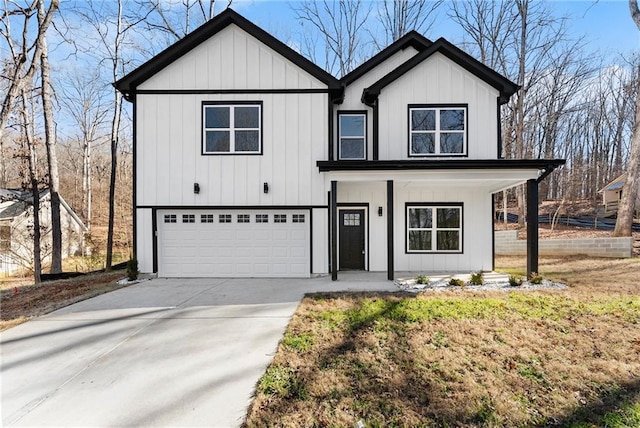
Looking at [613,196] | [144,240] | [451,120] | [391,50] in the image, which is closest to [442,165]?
[451,120]

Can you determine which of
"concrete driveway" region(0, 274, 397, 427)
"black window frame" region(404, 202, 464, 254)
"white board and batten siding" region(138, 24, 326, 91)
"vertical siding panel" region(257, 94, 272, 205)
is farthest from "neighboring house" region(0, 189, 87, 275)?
"black window frame" region(404, 202, 464, 254)

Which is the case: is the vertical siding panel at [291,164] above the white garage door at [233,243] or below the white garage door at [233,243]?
above

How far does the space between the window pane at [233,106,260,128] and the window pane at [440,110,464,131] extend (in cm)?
578

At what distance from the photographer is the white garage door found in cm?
994

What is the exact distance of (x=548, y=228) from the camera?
761 inches

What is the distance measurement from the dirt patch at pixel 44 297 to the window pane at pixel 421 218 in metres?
8.71

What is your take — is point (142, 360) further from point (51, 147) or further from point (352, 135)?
point (51, 147)

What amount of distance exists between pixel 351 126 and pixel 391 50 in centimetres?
298

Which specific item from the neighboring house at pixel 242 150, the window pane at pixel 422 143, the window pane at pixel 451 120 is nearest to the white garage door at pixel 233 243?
the neighboring house at pixel 242 150

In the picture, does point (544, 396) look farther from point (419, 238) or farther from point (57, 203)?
point (57, 203)

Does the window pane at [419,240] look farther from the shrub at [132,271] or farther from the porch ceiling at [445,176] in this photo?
the shrub at [132,271]

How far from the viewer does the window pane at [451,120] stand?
10.4m

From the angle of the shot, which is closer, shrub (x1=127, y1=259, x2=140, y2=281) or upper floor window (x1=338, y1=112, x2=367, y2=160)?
shrub (x1=127, y1=259, x2=140, y2=281)

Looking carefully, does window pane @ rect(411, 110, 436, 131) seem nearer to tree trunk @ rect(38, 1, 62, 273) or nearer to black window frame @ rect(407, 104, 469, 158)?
black window frame @ rect(407, 104, 469, 158)
